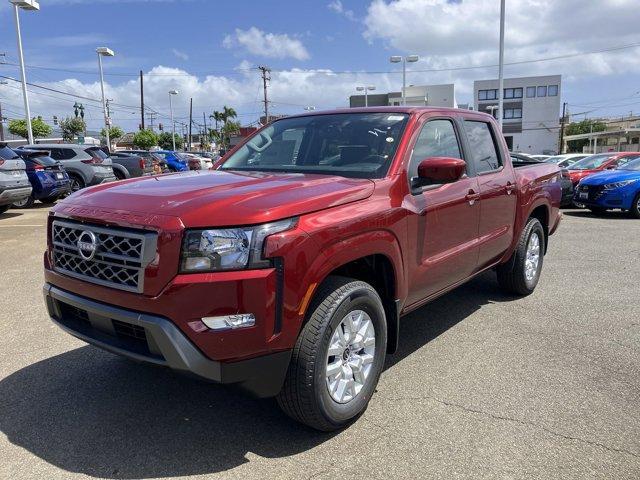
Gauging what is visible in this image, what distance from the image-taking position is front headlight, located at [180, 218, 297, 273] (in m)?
2.60

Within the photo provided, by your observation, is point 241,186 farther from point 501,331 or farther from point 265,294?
point 501,331

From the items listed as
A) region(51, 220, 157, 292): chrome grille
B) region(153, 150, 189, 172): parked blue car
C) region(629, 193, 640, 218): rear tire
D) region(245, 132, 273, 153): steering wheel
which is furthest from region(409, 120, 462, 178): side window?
region(153, 150, 189, 172): parked blue car

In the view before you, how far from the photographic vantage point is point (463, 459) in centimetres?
287

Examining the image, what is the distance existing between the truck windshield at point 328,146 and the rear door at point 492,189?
3.54ft

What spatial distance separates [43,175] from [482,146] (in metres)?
12.0

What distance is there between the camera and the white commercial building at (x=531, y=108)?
70.1m

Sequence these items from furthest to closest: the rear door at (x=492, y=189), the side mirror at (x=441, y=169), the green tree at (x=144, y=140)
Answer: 1. the green tree at (x=144, y=140)
2. the rear door at (x=492, y=189)
3. the side mirror at (x=441, y=169)

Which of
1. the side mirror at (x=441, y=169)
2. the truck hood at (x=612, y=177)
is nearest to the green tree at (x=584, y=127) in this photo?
the truck hood at (x=612, y=177)

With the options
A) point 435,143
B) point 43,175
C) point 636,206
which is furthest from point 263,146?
point 43,175

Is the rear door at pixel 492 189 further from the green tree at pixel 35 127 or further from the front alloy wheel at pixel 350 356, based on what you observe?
the green tree at pixel 35 127

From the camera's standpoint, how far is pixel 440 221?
3.93m

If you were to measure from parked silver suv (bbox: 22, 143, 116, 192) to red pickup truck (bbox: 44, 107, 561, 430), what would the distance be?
13067 mm

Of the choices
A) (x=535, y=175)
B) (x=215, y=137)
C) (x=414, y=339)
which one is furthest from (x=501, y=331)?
(x=215, y=137)

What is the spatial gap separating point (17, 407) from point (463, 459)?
2.75m
